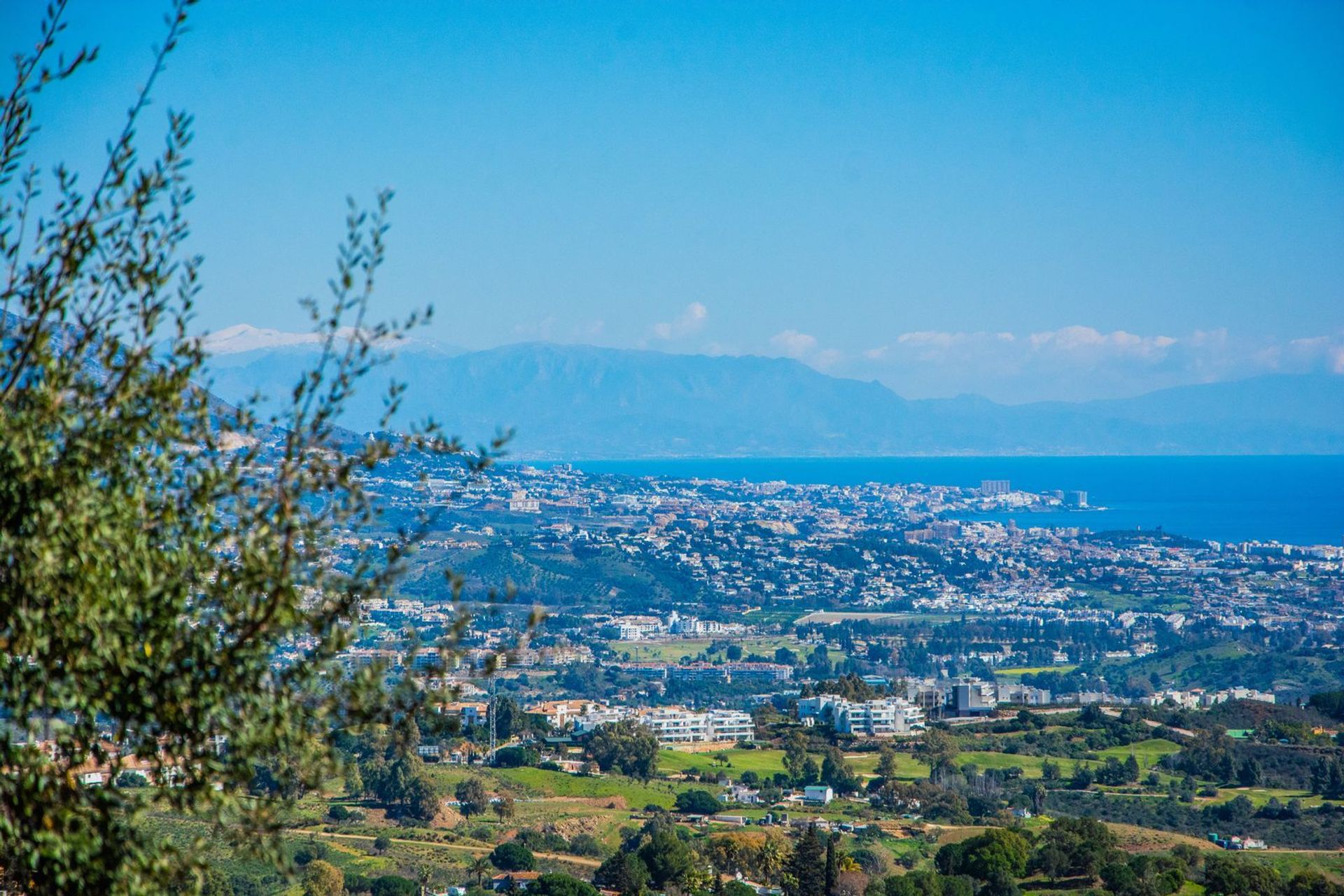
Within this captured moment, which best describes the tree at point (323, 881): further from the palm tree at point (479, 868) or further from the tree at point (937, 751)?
the tree at point (937, 751)

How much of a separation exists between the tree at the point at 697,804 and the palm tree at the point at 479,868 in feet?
20.1

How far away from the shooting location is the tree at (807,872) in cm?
1900

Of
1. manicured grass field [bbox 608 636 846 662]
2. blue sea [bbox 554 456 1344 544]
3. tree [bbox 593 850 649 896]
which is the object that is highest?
blue sea [bbox 554 456 1344 544]

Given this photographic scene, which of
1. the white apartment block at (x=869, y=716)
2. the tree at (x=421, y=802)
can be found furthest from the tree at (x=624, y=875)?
the white apartment block at (x=869, y=716)

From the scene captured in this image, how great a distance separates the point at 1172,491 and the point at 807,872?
149239mm

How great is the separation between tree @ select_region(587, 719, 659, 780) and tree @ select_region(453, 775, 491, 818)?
15.4ft

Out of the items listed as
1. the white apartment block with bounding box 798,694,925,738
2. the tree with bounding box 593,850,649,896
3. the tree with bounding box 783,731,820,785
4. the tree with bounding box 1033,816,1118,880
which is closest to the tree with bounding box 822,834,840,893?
the tree with bounding box 593,850,649,896

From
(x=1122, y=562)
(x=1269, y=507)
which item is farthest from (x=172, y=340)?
(x=1269, y=507)

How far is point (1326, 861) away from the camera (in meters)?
22.7

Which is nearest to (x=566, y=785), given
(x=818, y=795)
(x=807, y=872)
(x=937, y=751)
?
(x=818, y=795)

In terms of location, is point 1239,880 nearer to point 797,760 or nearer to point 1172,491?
point 797,760

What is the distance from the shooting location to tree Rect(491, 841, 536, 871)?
21.2 meters

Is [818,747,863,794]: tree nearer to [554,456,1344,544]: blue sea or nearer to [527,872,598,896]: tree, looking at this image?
[527,872,598,896]: tree

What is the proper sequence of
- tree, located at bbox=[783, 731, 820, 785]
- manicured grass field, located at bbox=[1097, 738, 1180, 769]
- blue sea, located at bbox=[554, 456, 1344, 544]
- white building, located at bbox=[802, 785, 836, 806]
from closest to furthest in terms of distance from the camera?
white building, located at bbox=[802, 785, 836, 806] < tree, located at bbox=[783, 731, 820, 785] < manicured grass field, located at bbox=[1097, 738, 1180, 769] < blue sea, located at bbox=[554, 456, 1344, 544]
